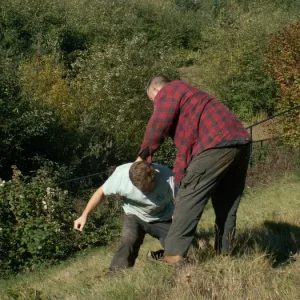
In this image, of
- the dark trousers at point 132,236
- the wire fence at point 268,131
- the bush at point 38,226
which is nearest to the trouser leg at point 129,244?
the dark trousers at point 132,236

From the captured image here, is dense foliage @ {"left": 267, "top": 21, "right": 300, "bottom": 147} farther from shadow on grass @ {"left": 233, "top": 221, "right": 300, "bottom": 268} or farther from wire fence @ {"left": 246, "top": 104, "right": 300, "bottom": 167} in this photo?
shadow on grass @ {"left": 233, "top": 221, "right": 300, "bottom": 268}

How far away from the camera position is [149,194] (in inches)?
229

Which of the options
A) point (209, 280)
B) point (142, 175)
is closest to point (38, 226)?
point (142, 175)

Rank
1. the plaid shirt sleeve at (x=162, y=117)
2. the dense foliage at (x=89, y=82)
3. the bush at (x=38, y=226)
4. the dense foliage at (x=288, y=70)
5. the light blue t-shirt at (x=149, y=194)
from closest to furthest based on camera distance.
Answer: the plaid shirt sleeve at (x=162, y=117) → the light blue t-shirt at (x=149, y=194) → the bush at (x=38, y=226) → the dense foliage at (x=89, y=82) → the dense foliage at (x=288, y=70)

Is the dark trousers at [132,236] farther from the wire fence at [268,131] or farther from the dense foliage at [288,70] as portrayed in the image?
the dense foliage at [288,70]

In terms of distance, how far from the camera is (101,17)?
40.2 m

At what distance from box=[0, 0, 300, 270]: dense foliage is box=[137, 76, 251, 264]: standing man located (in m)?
6.91

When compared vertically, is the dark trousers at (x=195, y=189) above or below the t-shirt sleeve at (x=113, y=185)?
above

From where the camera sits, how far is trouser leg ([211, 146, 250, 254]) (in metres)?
5.37

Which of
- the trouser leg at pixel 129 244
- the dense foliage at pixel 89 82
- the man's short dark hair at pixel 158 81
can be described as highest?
the man's short dark hair at pixel 158 81

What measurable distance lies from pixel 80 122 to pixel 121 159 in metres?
3.18

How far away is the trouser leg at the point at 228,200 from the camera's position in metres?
5.37

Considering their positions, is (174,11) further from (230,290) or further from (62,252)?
(230,290)

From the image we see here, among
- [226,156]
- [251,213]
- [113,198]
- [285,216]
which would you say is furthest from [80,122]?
[226,156]
